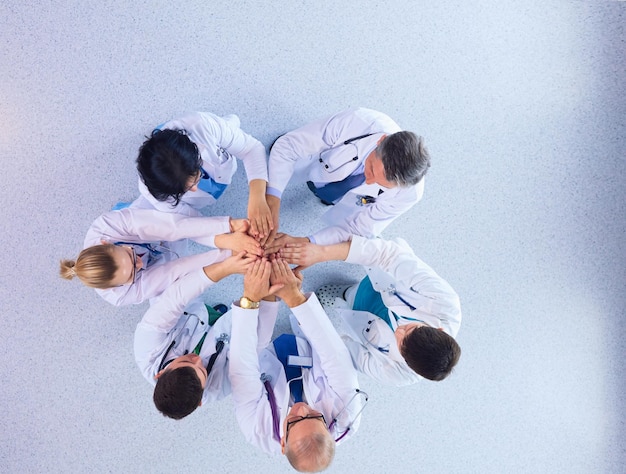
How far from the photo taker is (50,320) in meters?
2.29

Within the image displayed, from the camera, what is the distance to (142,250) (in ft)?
6.52

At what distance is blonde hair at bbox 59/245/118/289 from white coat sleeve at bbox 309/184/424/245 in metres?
0.93

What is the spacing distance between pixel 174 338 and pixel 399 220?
1463 mm

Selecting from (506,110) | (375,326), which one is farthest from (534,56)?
(375,326)

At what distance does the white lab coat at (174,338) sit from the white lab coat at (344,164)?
0.63 m

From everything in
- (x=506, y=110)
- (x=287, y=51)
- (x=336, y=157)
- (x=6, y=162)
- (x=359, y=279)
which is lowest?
(x=359, y=279)

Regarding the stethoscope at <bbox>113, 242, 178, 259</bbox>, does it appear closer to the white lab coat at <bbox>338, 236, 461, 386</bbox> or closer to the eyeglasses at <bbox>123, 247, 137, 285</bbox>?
the eyeglasses at <bbox>123, 247, 137, 285</bbox>

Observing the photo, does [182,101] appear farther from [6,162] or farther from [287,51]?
[6,162]

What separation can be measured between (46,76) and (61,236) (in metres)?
0.93

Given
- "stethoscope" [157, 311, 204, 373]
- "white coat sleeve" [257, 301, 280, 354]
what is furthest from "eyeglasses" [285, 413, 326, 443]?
"stethoscope" [157, 311, 204, 373]

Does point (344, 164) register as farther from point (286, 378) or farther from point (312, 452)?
point (312, 452)

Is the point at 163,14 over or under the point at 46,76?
over

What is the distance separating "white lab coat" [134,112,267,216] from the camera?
177cm

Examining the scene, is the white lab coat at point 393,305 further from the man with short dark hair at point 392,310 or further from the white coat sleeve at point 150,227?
the white coat sleeve at point 150,227
